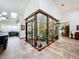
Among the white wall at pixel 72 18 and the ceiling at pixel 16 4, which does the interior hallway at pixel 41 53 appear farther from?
the white wall at pixel 72 18

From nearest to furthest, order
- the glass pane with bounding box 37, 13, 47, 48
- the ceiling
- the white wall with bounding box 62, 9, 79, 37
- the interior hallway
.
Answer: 1. the interior hallway
2. the ceiling
3. the glass pane with bounding box 37, 13, 47, 48
4. the white wall with bounding box 62, 9, 79, 37

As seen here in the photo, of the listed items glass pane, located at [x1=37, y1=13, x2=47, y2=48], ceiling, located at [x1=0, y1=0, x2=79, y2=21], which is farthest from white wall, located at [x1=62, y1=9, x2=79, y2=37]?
glass pane, located at [x1=37, y1=13, x2=47, y2=48]

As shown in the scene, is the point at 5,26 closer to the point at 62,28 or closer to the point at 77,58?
the point at 62,28

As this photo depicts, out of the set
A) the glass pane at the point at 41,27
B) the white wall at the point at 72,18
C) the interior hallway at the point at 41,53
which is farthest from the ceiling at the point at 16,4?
the interior hallway at the point at 41,53

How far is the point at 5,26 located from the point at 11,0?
9.75 metres

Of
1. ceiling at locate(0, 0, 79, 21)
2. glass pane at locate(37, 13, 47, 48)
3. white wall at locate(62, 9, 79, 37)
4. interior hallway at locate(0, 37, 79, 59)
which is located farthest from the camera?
white wall at locate(62, 9, 79, 37)

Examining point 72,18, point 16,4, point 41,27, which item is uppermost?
point 16,4

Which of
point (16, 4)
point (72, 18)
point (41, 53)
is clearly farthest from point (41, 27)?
point (72, 18)

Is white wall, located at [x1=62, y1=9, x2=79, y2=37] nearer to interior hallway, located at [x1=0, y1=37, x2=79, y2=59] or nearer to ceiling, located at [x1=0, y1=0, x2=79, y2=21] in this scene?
ceiling, located at [x1=0, y1=0, x2=79, y2=21]

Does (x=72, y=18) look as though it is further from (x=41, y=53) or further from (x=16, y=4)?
(x=41, y=53)

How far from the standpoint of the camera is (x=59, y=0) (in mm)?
7770

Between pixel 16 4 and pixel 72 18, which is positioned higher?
pixel 16 4

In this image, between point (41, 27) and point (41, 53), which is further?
point (41, 27)

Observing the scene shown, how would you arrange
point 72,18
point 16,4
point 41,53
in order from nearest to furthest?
point 41,53 → point 16,4 → point 72,18
